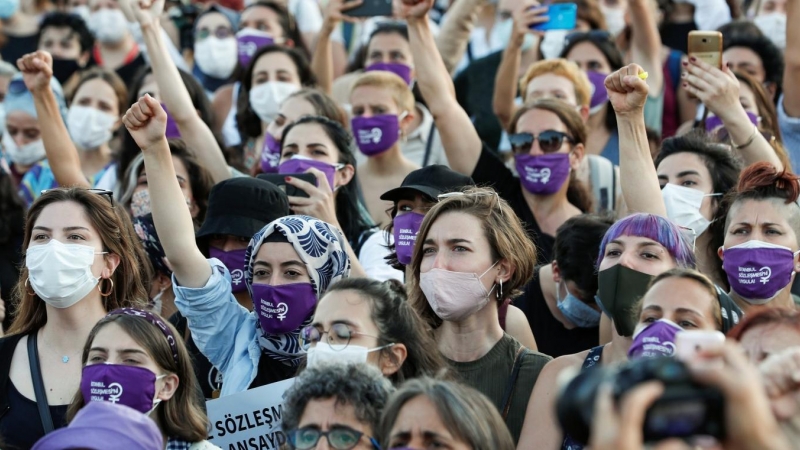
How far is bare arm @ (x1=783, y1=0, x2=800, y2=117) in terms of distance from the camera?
682 cm

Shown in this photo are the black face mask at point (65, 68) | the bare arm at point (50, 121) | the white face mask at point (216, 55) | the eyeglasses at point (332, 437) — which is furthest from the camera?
the black face mask at point (65, 68)

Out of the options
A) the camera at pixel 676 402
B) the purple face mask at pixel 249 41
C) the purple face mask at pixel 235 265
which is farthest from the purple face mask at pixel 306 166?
the camera at pixel 676 402

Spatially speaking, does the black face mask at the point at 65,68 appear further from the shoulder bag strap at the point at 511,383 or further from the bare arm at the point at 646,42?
the shoulder bag strap at the point at 511,383

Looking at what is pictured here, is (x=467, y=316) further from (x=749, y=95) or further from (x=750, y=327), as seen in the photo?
(x=749, y=95)

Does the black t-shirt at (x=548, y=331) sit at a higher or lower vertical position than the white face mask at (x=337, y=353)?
lower

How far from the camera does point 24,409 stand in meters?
5.03

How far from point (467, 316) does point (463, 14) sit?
12.0ft

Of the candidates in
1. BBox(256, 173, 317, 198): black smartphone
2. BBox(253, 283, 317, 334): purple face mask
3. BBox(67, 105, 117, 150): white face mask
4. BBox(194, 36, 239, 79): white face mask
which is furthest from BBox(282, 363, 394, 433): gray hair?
BBox(194, 36, 239, 79): white face mask

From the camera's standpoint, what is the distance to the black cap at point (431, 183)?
20.0 ft

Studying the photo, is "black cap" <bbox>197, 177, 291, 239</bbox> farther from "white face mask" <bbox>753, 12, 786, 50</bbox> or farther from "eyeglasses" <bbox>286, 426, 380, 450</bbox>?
"white face mask" <bbox>753, 12, 786, 50</bbox>

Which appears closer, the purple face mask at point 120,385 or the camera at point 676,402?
the camera at point 676,402

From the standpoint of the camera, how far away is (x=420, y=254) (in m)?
5.29

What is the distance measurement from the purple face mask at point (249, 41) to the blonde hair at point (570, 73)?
2.63 m

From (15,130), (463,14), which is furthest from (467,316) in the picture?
(15,130)
